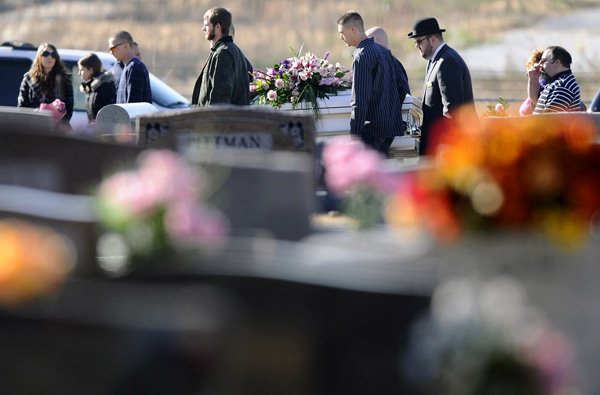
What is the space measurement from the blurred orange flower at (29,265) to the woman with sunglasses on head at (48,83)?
25.3 ft

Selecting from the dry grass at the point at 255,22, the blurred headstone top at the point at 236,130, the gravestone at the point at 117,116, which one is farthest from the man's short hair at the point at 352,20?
the dry grass at the point at 255,22

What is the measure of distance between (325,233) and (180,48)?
36.1m

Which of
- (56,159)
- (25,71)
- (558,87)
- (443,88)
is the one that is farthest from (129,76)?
(56,159)

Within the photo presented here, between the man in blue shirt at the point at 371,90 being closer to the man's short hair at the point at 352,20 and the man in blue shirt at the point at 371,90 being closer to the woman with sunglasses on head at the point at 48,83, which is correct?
the man's short hair at the point at 352,20

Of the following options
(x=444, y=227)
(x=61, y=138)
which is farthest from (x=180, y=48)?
(x=444, y=227)

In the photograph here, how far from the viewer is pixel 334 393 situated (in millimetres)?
2979

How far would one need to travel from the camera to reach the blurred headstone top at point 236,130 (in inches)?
253

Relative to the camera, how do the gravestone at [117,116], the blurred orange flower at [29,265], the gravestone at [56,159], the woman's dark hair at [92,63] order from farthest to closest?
1. the woman's dark hair at [92,63]
2. the gravestone at [117,116]
3. the gravestone at [56,159]
4. the blurred orange flower at [29,265]

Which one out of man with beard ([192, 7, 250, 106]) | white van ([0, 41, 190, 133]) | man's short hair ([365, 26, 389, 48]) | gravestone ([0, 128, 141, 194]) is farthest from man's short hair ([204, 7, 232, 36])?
white van ([0, 41, 190, 133])

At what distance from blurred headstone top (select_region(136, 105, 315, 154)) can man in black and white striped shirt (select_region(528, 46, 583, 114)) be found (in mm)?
3189

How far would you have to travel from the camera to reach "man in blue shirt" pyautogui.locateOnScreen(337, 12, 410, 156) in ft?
29.8

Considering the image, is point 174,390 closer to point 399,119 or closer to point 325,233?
point 325,233

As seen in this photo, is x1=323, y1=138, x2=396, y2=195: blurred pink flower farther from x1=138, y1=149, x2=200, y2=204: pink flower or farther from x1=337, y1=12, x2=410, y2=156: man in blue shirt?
x1=337, y1=12, x2=410, y2=156: man in blue shirt

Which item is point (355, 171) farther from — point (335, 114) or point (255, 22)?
point (255, 22)
